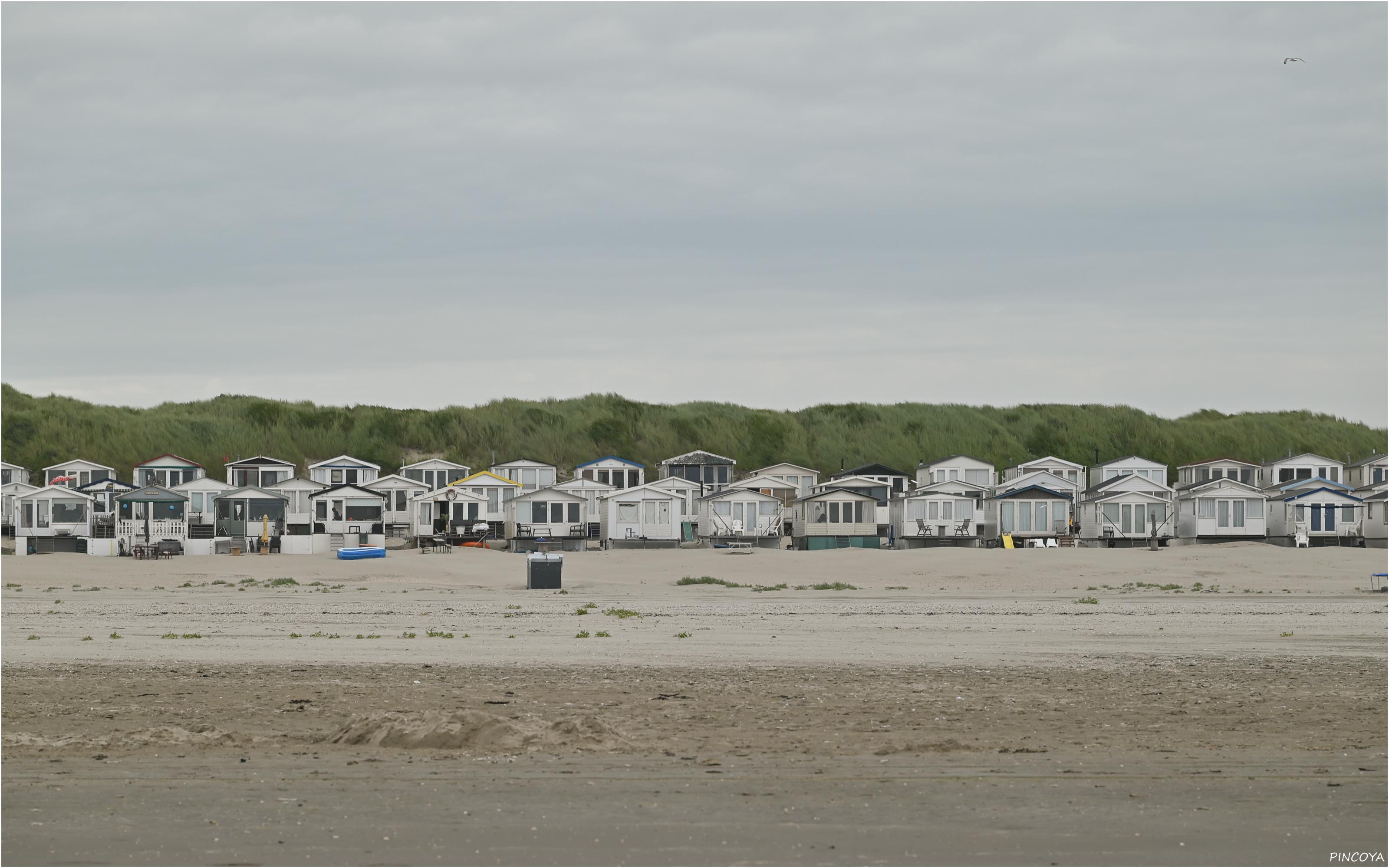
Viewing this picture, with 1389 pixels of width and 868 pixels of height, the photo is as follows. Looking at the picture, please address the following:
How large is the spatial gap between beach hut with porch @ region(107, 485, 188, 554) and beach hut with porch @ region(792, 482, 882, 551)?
1047 inches

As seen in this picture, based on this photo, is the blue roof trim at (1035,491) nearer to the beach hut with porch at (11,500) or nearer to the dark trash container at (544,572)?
the dark trash container at (544,572)

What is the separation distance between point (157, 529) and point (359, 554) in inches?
447

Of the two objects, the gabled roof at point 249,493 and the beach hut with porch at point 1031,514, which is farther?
the beach hut with porch at point 1031,514

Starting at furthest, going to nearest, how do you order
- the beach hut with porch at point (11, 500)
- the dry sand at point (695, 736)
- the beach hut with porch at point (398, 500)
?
the beach hut with porch at point (398, 500)
the beach hut with porch at point (11, 500)
the dry sand at point (695, 736)

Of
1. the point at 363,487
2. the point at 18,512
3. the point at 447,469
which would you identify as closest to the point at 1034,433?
the point at 447,469

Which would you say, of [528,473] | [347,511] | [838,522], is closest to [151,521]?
[347,511]

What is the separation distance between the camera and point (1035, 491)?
204 ft

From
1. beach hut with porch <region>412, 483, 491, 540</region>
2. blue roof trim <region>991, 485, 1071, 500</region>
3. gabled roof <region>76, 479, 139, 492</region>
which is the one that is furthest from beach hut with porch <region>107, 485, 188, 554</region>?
blue roof trim <region>991, 485, 1071, 500</region>

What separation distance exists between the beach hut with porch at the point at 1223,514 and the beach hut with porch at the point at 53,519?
157 feet

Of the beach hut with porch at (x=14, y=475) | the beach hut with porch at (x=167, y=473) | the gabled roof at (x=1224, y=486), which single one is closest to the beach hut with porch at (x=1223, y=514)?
the gabled roof at (x=1224, y=486)

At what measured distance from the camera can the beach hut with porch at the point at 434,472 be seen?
72.3 meters

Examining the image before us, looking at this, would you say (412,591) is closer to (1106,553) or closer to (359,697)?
(359,697)

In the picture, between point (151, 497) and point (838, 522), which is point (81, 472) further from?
point (838, 522)

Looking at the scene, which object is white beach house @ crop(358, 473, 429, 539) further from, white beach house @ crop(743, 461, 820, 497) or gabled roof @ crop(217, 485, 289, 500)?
white beach house @ crop(743, 461, 820, 497)
